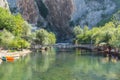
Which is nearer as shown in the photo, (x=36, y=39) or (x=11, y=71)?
(x=11, y=71)

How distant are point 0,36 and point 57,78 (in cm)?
6865

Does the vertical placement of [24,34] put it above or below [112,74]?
above

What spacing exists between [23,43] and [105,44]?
114 feet

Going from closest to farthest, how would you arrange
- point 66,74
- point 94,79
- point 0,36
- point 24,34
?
point 94,79, point 66,74, point 0,36, point 24,34

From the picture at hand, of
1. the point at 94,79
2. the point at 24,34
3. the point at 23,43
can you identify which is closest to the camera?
the point at 94,79

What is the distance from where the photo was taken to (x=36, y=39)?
6850 inches

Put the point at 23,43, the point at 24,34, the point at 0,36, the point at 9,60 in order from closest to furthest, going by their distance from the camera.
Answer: the point at 9,60
the point at 0,36
the point at 23,43
the point at 24,34

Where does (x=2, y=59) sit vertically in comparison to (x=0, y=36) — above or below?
below

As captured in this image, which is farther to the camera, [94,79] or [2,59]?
[2,59]

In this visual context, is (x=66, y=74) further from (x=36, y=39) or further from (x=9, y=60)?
(x=36, y=39)

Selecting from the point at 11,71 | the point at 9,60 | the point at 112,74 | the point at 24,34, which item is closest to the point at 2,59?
the point at 9,60

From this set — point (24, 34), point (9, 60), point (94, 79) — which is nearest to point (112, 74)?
Result: point (94, 79)

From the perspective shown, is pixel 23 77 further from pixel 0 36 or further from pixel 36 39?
pixel 36 39

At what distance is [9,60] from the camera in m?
89.1
